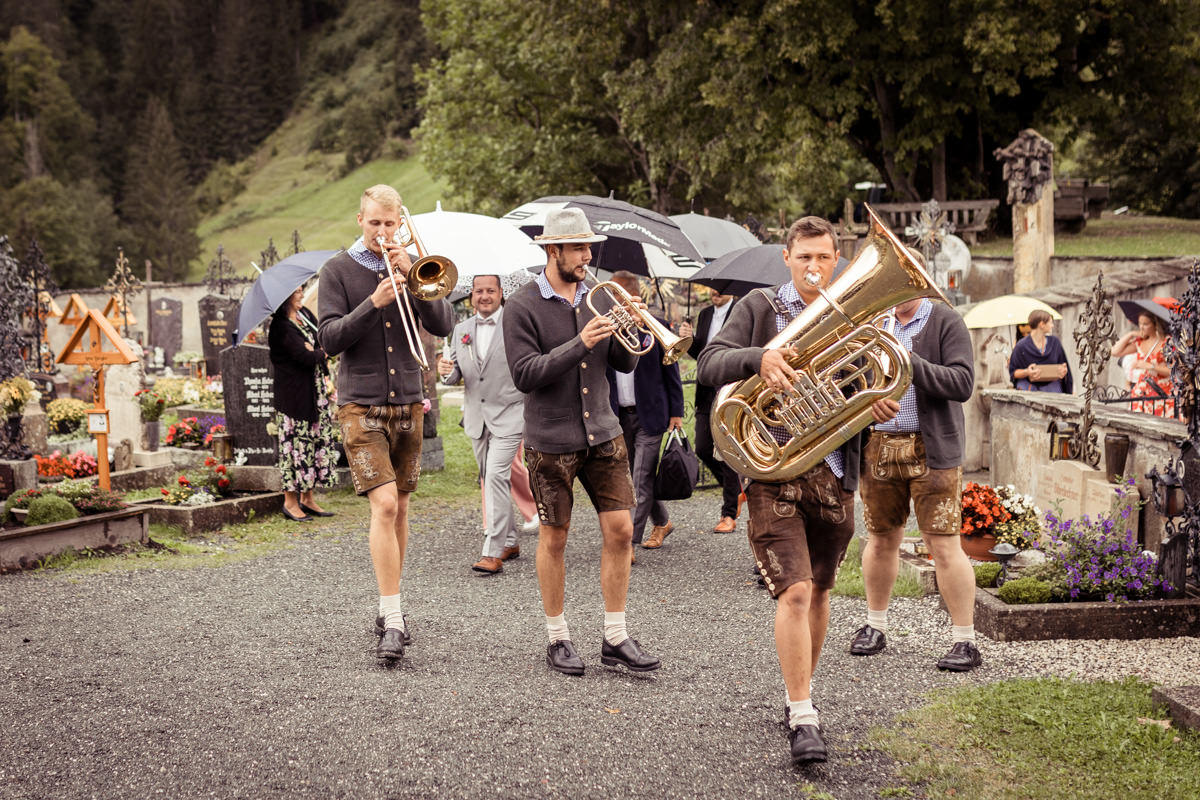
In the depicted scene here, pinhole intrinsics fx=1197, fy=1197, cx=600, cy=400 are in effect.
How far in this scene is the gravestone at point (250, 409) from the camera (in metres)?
11.0

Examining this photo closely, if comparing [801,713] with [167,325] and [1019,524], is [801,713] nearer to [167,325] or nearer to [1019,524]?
[1019,524]

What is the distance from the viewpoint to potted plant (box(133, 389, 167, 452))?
12.4m

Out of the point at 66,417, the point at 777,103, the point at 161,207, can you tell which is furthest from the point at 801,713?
the point at 161,207

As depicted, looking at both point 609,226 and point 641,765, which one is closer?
point 641,765

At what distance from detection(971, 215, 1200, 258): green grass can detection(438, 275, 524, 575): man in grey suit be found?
17186 millimetres

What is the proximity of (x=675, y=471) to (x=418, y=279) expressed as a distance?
9.72 ft

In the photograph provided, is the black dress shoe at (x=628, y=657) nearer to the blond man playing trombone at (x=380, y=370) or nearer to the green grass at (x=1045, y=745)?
the blond man playing trombone at (x=380, y=370)

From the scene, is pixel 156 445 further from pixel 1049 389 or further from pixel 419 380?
pixel 1049 389

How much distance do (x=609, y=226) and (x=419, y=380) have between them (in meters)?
3.55

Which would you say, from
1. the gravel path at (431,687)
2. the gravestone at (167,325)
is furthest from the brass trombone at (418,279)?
the gravestone at (167,325)

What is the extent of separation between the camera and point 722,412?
4625mm

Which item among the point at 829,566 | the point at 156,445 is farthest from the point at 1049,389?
the point at 156,445

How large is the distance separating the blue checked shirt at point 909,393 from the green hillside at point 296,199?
54.2 meters

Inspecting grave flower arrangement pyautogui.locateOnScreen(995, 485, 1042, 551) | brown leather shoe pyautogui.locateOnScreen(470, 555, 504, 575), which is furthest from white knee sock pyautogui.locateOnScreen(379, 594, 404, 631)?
grave flower arrangement pyautogui.locateOnScreen(995, 485, 1042, 551)
